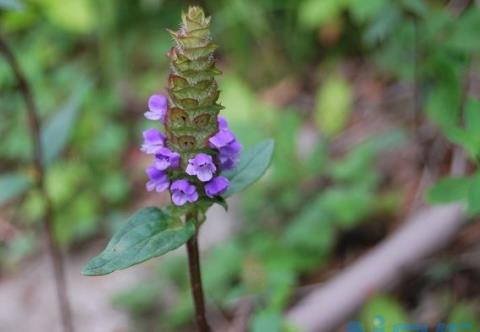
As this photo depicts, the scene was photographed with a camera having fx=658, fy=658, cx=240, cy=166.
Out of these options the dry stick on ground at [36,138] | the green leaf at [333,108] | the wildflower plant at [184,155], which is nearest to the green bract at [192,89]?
the wildflower plant at [184,155]

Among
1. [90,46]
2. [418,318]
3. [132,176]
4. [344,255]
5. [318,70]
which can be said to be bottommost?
[418,318]

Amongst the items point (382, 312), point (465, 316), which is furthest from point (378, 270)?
point (465, 316)

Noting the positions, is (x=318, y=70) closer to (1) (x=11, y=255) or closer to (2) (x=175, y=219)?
(1) (x=11, y=255)

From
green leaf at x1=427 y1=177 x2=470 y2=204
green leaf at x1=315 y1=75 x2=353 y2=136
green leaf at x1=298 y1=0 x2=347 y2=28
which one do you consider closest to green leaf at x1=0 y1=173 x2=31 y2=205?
green leaf at x1=427 y1=177 x2=470 y2=204

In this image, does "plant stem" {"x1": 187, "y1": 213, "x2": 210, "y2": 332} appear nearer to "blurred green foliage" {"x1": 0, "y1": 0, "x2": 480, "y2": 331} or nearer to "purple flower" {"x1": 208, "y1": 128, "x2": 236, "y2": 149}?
"purple flower" {"x1": 208, "y1": 128, "x2": 236, "y2": 149}

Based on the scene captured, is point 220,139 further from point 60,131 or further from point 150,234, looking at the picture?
point 60,131

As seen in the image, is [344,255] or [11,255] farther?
[11,255]

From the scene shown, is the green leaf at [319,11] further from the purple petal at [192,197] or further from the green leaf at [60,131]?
the purple petal at [192,197]

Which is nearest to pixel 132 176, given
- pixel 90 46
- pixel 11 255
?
pixel 11 255
